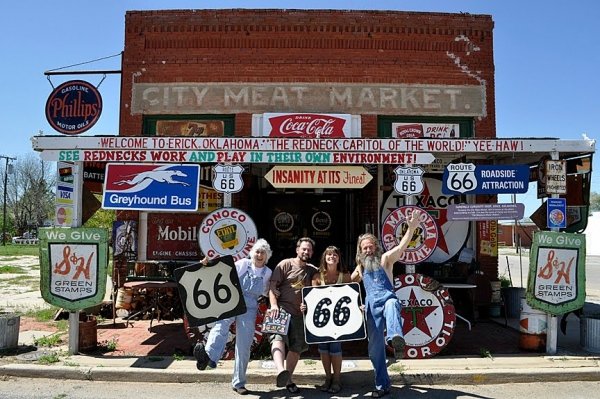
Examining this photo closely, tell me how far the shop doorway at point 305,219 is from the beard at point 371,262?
6.54 metres

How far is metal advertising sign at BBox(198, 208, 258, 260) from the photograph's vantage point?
23.6 ft

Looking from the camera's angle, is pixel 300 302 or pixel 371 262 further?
pixel 300 302

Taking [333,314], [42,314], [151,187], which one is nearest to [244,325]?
[333,314]

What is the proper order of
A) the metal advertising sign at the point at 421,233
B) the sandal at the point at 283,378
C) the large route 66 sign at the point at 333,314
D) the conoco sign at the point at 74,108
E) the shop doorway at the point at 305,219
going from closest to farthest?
the sandal at the point at 283,378 < the large route 66 sign at the point at 333,314 < the metal advertising sign at the point at 421,233 < the conoco sign at the point at 74,108 < the shop doorway at the point at 305,219

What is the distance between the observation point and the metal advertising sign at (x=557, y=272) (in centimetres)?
727

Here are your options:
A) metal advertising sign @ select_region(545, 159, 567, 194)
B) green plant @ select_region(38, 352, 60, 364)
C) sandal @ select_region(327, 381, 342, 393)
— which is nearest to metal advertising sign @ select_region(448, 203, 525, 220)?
metal advertising sign @ select_region(545, 159, 567, 194)

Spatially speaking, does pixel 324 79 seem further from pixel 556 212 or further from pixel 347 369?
pixel 347 369

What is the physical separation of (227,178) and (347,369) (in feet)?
10.2

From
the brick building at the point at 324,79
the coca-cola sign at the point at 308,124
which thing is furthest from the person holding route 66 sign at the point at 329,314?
the coca-cola sign at the point at 308,124

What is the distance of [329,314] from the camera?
579 centimetres

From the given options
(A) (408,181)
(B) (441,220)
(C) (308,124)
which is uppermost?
(C) (308,124)

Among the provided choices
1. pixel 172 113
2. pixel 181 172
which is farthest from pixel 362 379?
pixel 172 113

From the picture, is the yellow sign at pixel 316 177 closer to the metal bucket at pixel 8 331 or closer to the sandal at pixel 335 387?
the sandal at pixel 335 387

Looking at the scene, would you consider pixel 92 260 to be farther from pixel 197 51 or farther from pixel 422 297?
pixel 197 51
